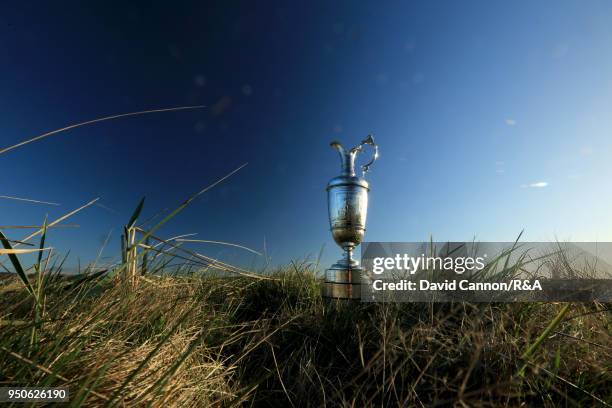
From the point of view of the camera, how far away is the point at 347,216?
10.2 ft

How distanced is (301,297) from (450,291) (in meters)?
1.18

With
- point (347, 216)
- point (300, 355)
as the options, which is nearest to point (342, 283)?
point (347, 216)

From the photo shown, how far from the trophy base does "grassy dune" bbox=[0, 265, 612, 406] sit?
0.33m

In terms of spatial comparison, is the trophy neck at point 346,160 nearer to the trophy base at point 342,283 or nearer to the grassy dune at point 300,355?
the trophy base at point 342,283

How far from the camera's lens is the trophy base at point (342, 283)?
2.80m

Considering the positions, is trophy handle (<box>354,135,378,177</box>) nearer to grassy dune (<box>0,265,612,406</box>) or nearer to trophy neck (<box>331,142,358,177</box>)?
trophy neck (<box>331,142,358,177</box>)

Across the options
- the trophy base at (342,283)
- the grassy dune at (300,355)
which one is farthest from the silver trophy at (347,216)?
the grassy dune at (300,355)

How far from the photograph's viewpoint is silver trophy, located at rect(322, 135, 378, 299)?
296cm

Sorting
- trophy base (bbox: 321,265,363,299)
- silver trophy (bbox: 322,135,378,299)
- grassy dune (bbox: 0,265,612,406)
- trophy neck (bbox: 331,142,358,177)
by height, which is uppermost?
trophy neck (bbox: 331,142,358,177)

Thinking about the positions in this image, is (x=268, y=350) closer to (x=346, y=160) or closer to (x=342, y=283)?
(x=342, y=283)

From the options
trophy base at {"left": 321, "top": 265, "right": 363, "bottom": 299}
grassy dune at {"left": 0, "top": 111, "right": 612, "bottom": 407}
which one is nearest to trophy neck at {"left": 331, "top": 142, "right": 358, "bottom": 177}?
trophy base at {"left": 321, "top": 265, "right": 363, "bottom": 299}

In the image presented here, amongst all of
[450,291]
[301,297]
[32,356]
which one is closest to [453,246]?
[450,291]

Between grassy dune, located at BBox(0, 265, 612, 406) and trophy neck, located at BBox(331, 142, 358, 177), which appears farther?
trophy neck, located at BBox(331, 142, 358, 177)

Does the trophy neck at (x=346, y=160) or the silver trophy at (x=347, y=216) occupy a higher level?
the trophy neck at (x=346, y=160)
